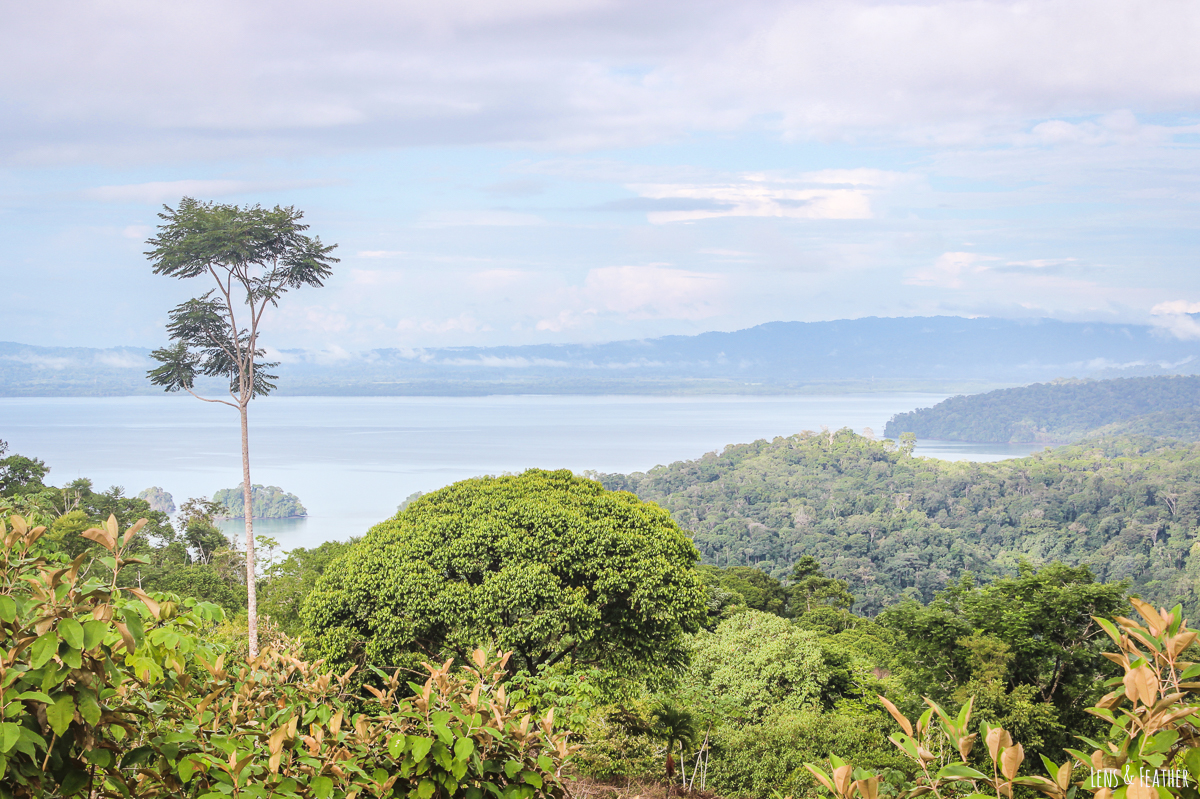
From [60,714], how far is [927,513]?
232 feet

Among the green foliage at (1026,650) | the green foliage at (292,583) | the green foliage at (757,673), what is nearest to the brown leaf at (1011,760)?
the green foliage at (1026,650)

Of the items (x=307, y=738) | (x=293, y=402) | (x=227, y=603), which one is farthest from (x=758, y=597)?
(x=293, y=402)

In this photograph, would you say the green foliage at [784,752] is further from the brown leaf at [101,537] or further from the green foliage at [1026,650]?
the brown leaf at [101,537]

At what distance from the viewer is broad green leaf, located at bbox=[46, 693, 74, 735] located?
1342mm

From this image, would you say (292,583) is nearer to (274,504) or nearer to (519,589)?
(519,589)

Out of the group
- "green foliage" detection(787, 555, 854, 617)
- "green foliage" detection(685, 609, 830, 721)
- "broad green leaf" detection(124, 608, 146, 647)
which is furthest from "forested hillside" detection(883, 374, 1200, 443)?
"broad green leaf" detection(124, 608, 146, 647)

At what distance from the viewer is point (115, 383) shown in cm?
13188

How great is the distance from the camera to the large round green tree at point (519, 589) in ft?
25.1

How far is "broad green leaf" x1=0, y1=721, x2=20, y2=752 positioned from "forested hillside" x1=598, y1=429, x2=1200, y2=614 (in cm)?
4456

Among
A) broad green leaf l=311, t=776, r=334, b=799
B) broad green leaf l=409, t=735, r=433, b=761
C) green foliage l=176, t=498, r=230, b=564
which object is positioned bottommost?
green foliage l=176, t=498, r=230, b=564

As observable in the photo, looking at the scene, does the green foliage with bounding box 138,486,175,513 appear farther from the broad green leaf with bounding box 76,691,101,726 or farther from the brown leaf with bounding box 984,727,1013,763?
the brown leaf with bounding box 984,727,1013,763

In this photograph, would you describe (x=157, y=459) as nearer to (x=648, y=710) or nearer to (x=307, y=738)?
(x=648, y=710)

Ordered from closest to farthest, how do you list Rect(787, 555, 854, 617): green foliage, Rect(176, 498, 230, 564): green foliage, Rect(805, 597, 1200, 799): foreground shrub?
Rect(805, 597, 1200, 799): foreground shrub < Rect(176, 498, 230, 564): green foliage < Rect(787, 555, 854, 617): green foliage

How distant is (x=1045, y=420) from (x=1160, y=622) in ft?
519
